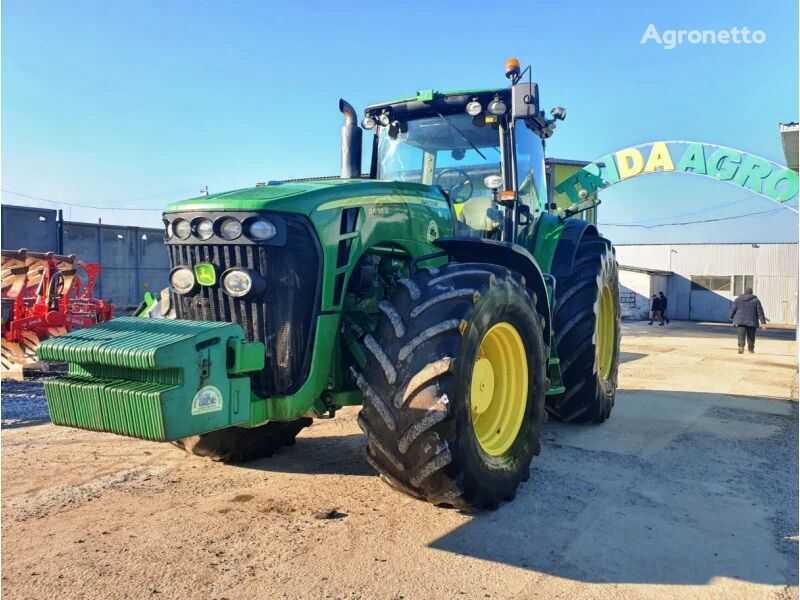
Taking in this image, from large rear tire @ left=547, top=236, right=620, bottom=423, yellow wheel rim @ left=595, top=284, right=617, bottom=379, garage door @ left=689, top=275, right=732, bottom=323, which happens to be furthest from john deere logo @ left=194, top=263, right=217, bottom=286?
garage door @ left=689, top=275, right=732, bottom=323

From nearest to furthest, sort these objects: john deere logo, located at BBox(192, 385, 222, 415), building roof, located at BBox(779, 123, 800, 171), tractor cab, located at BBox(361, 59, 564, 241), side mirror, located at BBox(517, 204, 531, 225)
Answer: john deere logo, located at BBox(192, 385, 222, 415) < tractor cab, located at BBox(361, 59, 564, 241) < side mirror, located at BBox(517, 204, 531, 225) < building roof, located at BBox(779, 123, 800, 171)

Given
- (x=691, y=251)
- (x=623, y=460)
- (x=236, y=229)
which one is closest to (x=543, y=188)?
(x=623, y=460)

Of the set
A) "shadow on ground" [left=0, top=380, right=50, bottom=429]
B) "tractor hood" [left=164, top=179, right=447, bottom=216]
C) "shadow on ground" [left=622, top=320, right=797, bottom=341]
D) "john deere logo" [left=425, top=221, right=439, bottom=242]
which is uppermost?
"tractor hood" [left=164, top=179, right=447, bottom=216]

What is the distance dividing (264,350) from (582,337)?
11.0 ft

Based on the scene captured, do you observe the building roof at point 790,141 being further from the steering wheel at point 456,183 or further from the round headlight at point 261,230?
the round headlight at point 261,230

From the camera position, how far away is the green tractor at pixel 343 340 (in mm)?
2951

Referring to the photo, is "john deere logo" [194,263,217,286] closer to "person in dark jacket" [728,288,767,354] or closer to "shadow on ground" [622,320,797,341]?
"person in dark jacket" [728,288,767,354]

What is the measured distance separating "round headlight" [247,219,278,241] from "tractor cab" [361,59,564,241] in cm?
189

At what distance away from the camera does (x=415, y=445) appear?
329 cm

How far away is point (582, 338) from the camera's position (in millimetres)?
5738

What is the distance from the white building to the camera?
29.7 meters

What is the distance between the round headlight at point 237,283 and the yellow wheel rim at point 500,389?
4.90 ft

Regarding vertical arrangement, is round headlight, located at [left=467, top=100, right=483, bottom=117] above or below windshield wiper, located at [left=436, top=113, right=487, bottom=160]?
above

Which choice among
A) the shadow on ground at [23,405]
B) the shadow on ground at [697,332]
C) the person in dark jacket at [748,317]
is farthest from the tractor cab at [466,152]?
the shadow on ground at [697,332]
